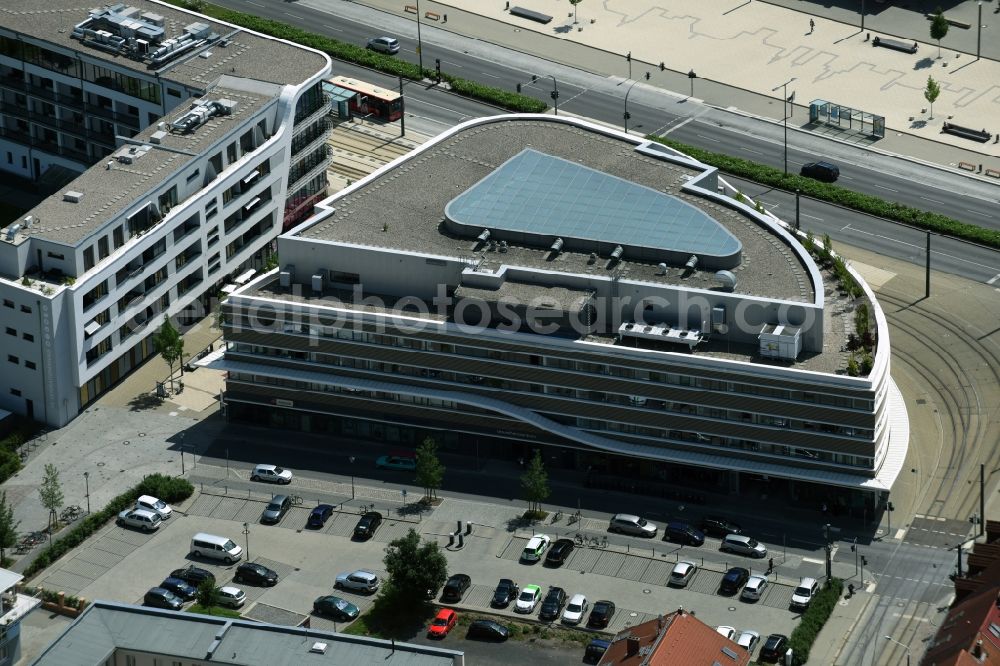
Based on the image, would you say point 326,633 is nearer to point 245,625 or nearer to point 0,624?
point 245,625

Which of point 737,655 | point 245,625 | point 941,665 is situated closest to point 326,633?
point 245,625

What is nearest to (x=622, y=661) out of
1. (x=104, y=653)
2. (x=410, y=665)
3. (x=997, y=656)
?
(x=410, y=665)

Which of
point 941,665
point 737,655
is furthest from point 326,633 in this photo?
point 941,665

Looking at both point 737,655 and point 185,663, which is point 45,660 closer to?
point 185,663

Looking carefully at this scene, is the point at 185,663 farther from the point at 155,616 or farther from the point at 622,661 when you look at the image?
the point at 622,661

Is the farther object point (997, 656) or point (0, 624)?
point (0, 624)

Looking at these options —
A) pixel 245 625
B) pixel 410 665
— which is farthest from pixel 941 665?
pixel 245 625
